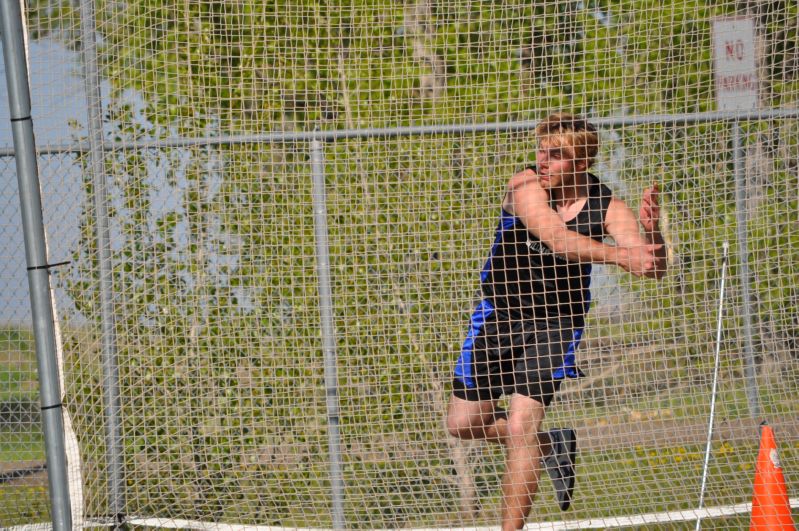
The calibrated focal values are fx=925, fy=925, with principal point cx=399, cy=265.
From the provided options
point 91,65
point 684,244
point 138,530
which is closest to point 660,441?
point 684,244

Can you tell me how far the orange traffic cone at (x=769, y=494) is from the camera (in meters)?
4.02

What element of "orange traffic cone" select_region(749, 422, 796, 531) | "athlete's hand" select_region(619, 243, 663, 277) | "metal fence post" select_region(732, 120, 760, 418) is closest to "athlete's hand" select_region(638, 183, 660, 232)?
"athlete's hand" select_region(619, 243, 663, 277)

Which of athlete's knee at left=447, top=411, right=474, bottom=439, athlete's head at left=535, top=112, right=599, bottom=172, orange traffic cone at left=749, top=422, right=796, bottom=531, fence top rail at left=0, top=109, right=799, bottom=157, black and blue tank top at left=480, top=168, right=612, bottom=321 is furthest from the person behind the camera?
fence top rail at left=0, top=109, right=799, bottom=157

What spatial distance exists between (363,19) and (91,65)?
59.5 inches

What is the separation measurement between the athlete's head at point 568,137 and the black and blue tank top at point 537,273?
0.56ft

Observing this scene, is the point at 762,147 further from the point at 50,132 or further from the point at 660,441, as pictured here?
the point at 50,132

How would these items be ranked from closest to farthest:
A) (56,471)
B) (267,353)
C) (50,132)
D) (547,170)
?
(56,471) → (547,170) → (50,132) → (267,353)

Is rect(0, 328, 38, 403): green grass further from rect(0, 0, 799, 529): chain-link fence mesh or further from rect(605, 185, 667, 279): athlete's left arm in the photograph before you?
rect(605, 185, 667, 279): athlete's left arm

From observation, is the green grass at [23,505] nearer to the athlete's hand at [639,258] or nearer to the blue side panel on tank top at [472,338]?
the blue side panel on tank top at [472,338]

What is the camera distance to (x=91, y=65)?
438 cm

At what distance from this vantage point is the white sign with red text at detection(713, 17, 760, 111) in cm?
471

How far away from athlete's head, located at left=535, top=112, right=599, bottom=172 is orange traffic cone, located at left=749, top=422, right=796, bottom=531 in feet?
4.71

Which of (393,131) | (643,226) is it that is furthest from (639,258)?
(393,131)

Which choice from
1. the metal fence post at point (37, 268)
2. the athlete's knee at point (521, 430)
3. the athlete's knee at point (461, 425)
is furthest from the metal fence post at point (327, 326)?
the metal fence post at point (37, 268)
